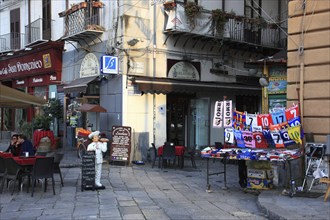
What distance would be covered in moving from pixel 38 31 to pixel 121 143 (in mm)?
9060

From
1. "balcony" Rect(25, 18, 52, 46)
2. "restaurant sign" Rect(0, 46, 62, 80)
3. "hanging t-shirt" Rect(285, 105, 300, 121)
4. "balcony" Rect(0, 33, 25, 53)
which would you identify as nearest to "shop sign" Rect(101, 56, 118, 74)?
"restaurant sign" Rect(0, 46, 62, 80)

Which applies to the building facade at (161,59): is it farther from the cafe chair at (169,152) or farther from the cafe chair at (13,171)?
the cafe chair at (13,171)

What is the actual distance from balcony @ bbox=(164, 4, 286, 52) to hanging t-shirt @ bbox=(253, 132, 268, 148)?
720 centimetres

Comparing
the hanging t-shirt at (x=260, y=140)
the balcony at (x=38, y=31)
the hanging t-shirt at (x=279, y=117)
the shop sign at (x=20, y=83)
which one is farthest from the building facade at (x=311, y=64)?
the shop sign at (x=20, y=83)

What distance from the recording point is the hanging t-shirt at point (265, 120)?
9367 mm

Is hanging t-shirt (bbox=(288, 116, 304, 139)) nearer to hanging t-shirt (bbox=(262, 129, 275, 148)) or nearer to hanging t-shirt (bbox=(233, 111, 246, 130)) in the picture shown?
hanging t-shirt (bbox=(262, 129, 275, 148))

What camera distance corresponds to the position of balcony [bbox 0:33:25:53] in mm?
21891

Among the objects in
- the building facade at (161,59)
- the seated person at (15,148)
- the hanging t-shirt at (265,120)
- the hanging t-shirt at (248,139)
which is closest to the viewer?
the hanging t-shirt at (265,120)

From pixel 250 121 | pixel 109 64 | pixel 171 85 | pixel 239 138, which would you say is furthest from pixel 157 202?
pixel 171 85

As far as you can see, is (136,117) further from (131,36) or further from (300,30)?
(300,30)

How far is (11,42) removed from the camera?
22.5 meters

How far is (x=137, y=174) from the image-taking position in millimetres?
12391

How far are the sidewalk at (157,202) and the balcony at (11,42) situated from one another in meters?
12.8

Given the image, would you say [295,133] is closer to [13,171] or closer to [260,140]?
[260,140]
